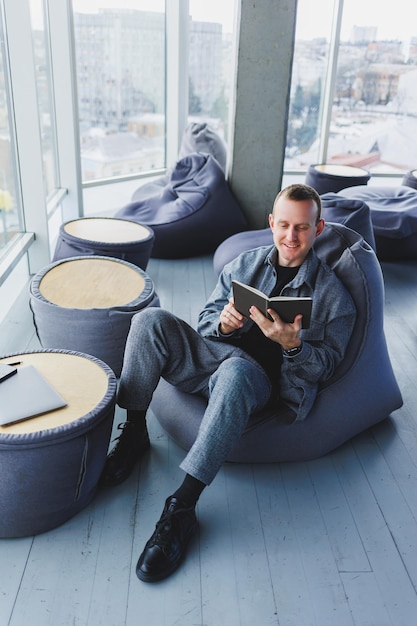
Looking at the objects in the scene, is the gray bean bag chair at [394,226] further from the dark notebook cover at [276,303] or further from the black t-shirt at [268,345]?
the dark notebook cover at [276,303]

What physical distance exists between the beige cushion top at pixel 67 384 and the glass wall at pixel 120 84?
4103 millimetres

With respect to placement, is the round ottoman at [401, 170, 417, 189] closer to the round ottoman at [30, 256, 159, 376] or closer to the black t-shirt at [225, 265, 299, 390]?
the round ottoman at [30, 256, 159, 376]

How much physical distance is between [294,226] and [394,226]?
2875 millimetres

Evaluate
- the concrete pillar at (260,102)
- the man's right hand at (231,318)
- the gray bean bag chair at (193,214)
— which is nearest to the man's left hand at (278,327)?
the man's right hand at (231,318)

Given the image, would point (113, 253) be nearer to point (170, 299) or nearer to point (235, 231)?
point (170, 299)

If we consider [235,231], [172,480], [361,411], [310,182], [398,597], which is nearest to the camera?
[398,597]

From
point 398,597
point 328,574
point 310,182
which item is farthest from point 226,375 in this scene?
point 310,182

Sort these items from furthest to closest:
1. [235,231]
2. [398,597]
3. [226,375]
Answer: [235,231] < [226,375] < [398,597]

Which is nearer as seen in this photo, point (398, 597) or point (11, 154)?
point (398, 597)

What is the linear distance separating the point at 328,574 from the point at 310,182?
476cm

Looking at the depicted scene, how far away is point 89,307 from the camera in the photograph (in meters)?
2.98

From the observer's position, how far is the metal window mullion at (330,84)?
6.90 metres

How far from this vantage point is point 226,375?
2.17 m

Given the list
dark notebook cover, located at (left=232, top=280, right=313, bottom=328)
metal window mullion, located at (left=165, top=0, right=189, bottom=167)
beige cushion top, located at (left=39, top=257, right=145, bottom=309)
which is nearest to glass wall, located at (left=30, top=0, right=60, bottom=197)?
metal window mullion, located at (left=165, top=0, right=189, bottom=167)
